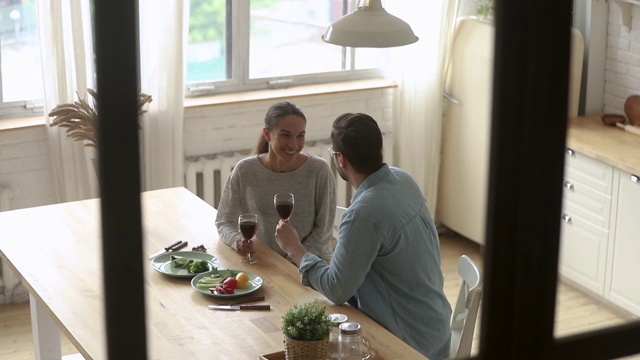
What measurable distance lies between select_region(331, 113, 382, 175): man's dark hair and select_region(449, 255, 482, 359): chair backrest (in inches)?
18.9

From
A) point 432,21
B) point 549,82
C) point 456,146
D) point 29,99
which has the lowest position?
point 456,146

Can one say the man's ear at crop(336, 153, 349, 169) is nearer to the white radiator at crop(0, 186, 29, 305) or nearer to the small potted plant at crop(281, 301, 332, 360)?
the small potted plant at crop(281, 301, 332, 360)

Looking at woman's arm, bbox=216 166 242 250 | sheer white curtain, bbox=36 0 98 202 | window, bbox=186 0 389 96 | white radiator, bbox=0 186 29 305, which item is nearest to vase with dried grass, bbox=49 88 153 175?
sheer white curtain, bbox=36 0 98 202

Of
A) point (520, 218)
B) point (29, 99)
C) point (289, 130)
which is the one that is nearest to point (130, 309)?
point (520, 218)

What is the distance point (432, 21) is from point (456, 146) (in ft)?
2.34

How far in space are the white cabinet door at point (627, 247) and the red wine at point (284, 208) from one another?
1936 millimetres

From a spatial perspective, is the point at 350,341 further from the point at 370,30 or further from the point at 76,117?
the point at 76,117

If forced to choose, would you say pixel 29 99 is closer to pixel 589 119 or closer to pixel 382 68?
pixel 382 68

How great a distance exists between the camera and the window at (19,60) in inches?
187

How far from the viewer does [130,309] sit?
0.66 m

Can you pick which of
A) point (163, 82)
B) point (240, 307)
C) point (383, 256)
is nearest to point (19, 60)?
point (163, 82)

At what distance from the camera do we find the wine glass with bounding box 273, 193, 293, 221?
131 inches

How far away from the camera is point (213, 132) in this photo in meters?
5.16

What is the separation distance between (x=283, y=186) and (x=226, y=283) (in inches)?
24.0
